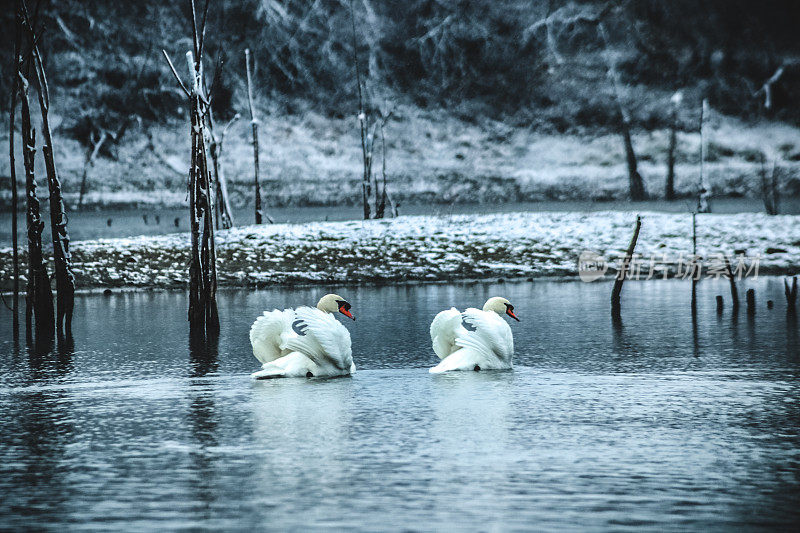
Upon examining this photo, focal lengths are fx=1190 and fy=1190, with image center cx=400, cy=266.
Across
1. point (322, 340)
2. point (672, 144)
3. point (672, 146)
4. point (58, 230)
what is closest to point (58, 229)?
point (58, 230)

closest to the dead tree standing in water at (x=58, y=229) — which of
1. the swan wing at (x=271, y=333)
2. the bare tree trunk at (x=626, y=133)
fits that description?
the swan wing at (x=271, y=333)

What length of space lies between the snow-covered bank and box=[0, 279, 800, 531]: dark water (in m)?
20.4

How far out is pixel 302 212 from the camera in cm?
7888

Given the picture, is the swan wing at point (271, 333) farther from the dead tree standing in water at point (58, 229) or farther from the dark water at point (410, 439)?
the dead tree standing in water at point (58, 229)

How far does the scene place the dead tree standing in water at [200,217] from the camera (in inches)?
871

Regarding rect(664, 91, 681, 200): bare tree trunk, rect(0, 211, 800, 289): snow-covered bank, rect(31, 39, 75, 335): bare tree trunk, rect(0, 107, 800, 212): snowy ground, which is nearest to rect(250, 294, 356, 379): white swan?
rect(31, 39, 75, 335): bare tree trunk

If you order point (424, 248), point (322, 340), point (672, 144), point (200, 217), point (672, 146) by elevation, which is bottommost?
point (322, 340)

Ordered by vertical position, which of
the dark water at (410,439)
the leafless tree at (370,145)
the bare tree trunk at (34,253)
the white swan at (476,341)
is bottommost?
the dark water at (410,439)

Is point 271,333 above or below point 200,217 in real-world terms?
below

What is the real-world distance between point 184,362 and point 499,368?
522 centimetres

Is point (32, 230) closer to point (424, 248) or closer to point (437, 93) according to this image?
point (424, 248)

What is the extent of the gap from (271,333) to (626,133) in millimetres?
74979

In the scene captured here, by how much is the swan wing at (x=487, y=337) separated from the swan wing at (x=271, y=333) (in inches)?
94.5

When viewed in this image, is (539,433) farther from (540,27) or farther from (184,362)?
(540,27)
